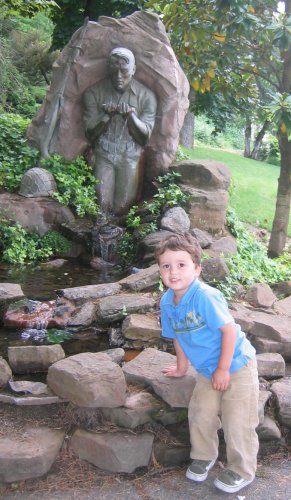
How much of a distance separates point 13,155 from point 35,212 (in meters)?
1.33

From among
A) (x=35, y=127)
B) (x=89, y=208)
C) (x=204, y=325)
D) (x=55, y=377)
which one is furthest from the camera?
(x=35, y=127)

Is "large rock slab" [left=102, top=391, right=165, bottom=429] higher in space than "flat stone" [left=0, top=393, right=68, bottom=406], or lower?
higher

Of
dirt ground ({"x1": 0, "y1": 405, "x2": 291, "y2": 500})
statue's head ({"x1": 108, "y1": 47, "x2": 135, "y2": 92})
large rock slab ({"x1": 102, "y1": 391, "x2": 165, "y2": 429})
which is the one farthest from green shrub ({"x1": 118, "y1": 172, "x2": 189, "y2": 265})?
dirt ground ({"x1": 0, "y1": 405, "x2": 291, "y2": 500})

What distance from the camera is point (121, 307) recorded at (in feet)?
13.6

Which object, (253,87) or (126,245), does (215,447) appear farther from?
(253,87)

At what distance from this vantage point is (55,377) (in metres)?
2.83

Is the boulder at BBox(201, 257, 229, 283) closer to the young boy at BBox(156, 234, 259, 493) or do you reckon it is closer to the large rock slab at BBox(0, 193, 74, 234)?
the young boy at BBox(156, 234, 259, 493)

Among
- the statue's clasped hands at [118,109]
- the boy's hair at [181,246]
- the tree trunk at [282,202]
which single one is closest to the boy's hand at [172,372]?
the boy's hair at [181,246]

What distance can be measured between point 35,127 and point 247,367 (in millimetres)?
5939

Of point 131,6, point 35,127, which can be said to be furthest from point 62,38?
point 35,127

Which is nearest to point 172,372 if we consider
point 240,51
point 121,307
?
point 121,307

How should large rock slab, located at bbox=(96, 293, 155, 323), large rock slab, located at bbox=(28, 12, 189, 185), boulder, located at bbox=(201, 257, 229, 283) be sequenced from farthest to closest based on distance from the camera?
large rock slab, located at bbox=(28, 12, 189, 185) → boulder, located at bbox=(201, 257, 229, 283) → large rock slab, located at bbox=(96, 293, 155, 323)

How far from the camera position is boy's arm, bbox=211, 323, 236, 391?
8.23 ft

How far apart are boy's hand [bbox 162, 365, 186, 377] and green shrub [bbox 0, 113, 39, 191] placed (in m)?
4.48
